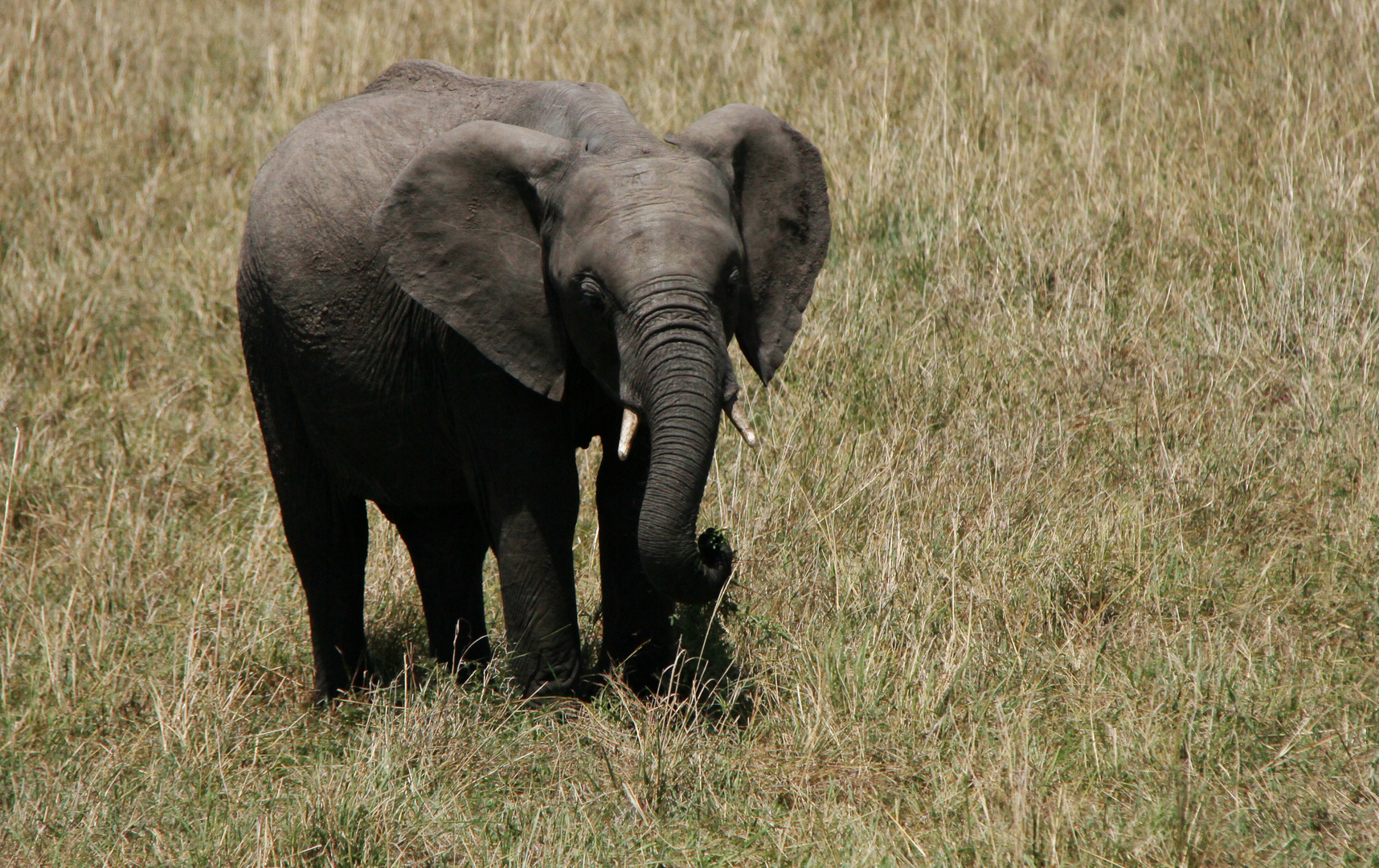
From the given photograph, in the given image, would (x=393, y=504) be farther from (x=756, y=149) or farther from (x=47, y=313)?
(x=47, y=313)

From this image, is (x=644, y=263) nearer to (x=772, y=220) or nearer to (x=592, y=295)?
(x=592, y=295)

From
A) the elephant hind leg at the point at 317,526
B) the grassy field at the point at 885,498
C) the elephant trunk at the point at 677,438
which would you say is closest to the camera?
the elephant trunk at the point at 677,438

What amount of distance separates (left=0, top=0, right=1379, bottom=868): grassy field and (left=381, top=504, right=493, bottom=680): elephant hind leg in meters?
0.25

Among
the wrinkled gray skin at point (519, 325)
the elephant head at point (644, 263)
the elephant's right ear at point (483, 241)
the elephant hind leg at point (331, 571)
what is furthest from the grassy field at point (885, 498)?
the elephant's right ear at point (483, 241)

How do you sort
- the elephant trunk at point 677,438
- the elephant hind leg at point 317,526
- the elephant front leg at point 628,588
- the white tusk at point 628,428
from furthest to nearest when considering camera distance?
the elephant hind leg at point 317,526
the elephant front leg at point 628,588
the white tusk at point 628,428
the elephant trunk at point 677,438

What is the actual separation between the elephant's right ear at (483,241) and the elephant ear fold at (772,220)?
52 cm

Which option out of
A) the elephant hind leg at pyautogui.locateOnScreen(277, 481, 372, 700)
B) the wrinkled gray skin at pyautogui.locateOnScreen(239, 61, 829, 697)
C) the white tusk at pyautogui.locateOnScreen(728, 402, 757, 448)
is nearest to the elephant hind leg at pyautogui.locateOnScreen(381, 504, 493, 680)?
the wrinkled gray skin at pyautogui.locateOnScreen(239, 61, 829, 697)

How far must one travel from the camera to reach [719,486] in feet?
18.2

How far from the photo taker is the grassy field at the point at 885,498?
13.0 feet

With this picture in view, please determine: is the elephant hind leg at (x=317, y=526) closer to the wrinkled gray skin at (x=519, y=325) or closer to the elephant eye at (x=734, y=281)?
the wrinkled gray skin at (x=519, y=325)

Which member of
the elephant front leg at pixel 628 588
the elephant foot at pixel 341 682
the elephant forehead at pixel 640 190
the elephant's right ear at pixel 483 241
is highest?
the elephant forehead at pixel 640 190

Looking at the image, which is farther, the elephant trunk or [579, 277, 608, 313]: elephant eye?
[579, 277, 608, 313]: elephant eye

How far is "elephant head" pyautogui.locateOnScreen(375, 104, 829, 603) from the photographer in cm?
366

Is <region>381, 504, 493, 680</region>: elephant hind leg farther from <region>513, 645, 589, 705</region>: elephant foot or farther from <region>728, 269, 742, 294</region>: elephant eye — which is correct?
<region>728, 269, 742, 294</region>: elephant eye
